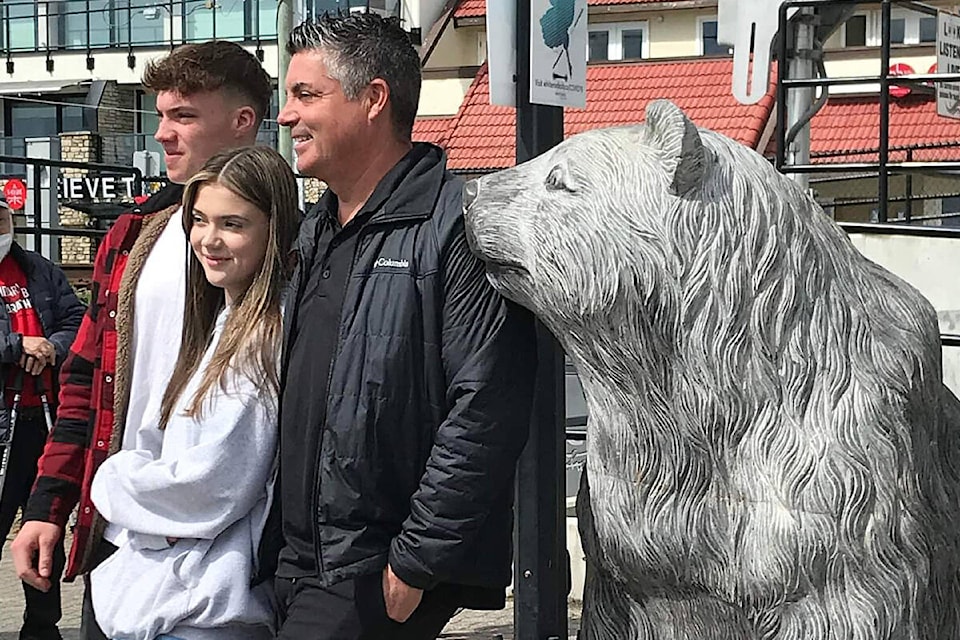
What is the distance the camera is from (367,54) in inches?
105

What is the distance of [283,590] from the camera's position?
2.71m

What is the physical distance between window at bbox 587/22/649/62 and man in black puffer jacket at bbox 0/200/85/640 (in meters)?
16.6

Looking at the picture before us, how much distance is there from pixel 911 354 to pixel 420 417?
877 mm

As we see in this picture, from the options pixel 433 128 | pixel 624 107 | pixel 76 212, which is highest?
pixel 624 107

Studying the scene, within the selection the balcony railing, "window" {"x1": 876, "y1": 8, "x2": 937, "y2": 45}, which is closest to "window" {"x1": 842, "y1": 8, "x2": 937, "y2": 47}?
"window" {"x1": 876, "y1": 8, "x2": 937, "y2": 45}

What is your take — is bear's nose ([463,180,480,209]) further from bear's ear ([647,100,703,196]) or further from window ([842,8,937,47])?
window ([842,8,937,47])

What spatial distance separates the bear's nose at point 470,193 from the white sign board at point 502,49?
112cm

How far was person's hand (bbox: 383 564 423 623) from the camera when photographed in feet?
8.17

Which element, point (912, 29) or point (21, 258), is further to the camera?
point (912, 29)

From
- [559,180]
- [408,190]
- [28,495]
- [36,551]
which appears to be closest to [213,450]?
[408,190]

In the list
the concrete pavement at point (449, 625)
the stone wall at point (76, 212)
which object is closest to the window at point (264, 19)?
the stone wall at point (76, 212)

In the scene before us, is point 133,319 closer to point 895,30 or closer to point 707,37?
point 707,37

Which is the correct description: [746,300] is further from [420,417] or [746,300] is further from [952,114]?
[952,114]

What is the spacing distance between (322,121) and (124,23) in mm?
25557
